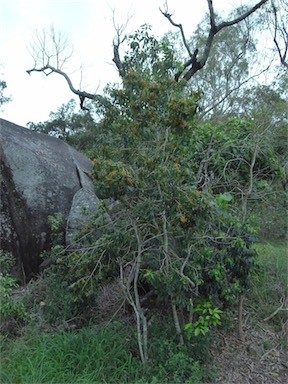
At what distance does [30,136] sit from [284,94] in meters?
7.24

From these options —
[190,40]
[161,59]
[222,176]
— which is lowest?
[222,176]

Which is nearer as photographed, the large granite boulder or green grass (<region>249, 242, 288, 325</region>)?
green grass (<region>249, 242, 288, 325</region>)

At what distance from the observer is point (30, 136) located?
5.77 m

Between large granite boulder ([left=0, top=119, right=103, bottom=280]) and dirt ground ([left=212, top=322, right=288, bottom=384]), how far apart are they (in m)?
2.16

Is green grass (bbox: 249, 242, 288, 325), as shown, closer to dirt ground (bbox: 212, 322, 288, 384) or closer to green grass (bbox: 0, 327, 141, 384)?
dirt ground (bbox: 212, 322, 288, 384)

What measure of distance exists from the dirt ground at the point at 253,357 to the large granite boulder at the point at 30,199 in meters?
2.16

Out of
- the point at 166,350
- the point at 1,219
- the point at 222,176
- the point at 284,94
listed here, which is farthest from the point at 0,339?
the point at 284,94

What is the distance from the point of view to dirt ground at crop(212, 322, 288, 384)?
3.79 m

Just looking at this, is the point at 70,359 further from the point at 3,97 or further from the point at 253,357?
the point at 3,97

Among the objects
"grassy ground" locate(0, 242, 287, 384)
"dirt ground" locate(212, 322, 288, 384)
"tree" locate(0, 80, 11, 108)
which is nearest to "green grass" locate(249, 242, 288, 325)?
"dirt ground" locate(212, 322, 288, 384)

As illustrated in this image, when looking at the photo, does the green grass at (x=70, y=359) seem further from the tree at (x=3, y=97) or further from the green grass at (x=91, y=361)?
the tree at (x=3, y=97)

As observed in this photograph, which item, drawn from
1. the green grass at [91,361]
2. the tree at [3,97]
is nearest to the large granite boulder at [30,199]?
the green grass at [91,361]

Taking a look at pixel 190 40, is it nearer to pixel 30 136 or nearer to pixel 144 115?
pixel 30 136

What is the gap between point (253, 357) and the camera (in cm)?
406
